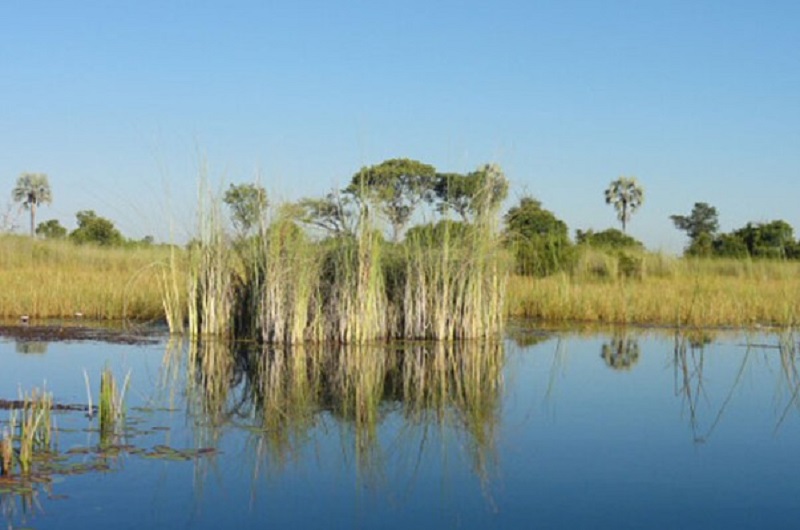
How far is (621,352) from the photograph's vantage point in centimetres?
1159

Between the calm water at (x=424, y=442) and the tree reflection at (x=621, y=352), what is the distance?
0.32 feet


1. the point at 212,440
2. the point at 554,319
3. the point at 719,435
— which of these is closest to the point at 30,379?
the point at 212,440

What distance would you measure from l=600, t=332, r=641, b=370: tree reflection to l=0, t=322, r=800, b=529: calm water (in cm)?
10

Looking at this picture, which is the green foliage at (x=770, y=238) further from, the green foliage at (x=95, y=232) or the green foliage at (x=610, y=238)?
the green foliage at (x=95, y=232)

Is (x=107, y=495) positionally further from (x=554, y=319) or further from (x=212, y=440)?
(x=554, y=319)

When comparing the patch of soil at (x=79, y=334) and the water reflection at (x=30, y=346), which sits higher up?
the patch of soil at (x=79, y=334)

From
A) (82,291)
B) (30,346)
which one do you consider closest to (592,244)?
(82,291)

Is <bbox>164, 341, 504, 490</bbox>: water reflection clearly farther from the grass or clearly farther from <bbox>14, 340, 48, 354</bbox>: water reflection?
<bbox>14, 340, 48, 354</bbox>: water reflection

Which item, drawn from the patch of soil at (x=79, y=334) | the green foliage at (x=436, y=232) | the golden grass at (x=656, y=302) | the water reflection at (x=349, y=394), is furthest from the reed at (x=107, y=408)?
the golden grass at (x=656, y=302)

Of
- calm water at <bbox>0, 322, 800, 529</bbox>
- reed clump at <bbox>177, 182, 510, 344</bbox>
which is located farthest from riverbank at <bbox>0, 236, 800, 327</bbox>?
calm water at <bbox>0, 322, 800, 529</bbox>

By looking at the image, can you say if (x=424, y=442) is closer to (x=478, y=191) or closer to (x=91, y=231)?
(x=478, y=191)

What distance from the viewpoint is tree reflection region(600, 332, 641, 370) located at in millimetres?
10533

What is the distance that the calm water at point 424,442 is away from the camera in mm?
4980

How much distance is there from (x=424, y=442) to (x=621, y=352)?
18.2 ft
